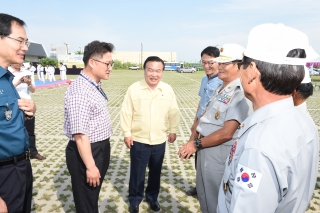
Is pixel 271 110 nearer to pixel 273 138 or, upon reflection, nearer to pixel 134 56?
pixel 273 138

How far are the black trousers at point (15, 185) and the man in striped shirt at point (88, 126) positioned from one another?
39 cm

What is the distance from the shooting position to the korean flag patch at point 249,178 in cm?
102

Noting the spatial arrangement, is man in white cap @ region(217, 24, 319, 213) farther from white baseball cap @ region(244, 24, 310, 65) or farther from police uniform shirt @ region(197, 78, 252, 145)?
police uniform shirt @ region(197, 78, 252, 145)

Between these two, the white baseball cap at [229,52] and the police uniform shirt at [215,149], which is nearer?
the police uniform shirt at [215,149]

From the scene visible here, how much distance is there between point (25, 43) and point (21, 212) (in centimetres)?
143

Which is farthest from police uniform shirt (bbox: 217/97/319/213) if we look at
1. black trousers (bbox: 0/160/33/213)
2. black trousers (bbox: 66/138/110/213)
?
black trousers (bbox: 0/160/33/213)

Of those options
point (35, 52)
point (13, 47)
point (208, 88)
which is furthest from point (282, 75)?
point (35, 52)

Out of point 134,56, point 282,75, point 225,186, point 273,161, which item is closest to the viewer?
point 273,161

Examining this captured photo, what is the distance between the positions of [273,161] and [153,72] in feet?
7.40

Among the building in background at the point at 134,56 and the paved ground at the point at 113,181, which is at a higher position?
the building in background at the point at 134,56

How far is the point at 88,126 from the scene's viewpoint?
2.24m

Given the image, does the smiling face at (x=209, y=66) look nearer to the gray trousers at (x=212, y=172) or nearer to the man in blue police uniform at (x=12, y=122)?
the gray trousers at (x=212, y=172)

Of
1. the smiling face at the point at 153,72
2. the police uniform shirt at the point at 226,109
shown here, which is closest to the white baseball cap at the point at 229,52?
the police uniform shirt at the point at 226,109

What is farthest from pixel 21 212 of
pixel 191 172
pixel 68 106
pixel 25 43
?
pixel 191 172
